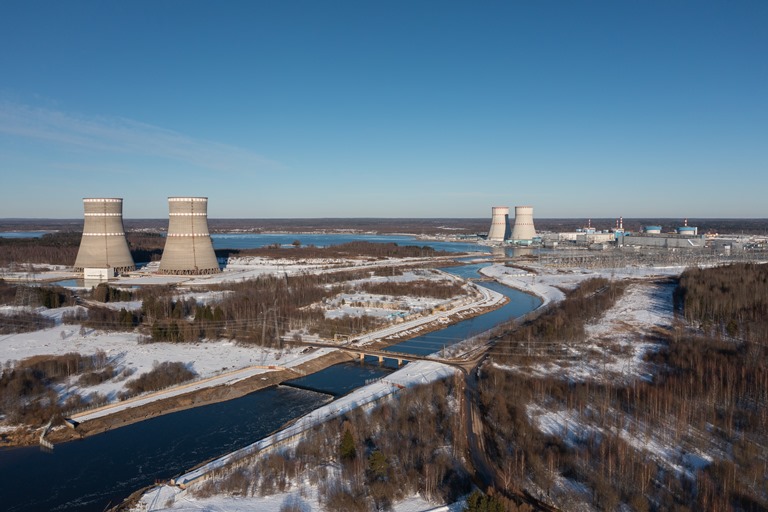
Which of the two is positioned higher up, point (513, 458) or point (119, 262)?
point (119, 262)

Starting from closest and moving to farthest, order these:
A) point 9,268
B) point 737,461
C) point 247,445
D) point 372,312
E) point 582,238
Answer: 1. point 737,461
2. point 247,445
3. point 372,312
4. point 9,268
5. point 582,238

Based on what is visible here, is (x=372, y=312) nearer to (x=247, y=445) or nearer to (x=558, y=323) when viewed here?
(x=558, y=323)

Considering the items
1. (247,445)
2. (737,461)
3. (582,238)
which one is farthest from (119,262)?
(582,238)


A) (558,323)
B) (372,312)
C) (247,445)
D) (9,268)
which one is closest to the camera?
(247,445)

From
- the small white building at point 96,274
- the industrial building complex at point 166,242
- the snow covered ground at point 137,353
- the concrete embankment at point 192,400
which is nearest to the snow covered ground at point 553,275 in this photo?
the concrete embankment at point 192,400

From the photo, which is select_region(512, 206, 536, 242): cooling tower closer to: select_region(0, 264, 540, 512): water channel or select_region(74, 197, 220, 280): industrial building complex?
select_region(74, 197, 220, 280): industrial building complex

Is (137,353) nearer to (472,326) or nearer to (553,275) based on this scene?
(472,326)
